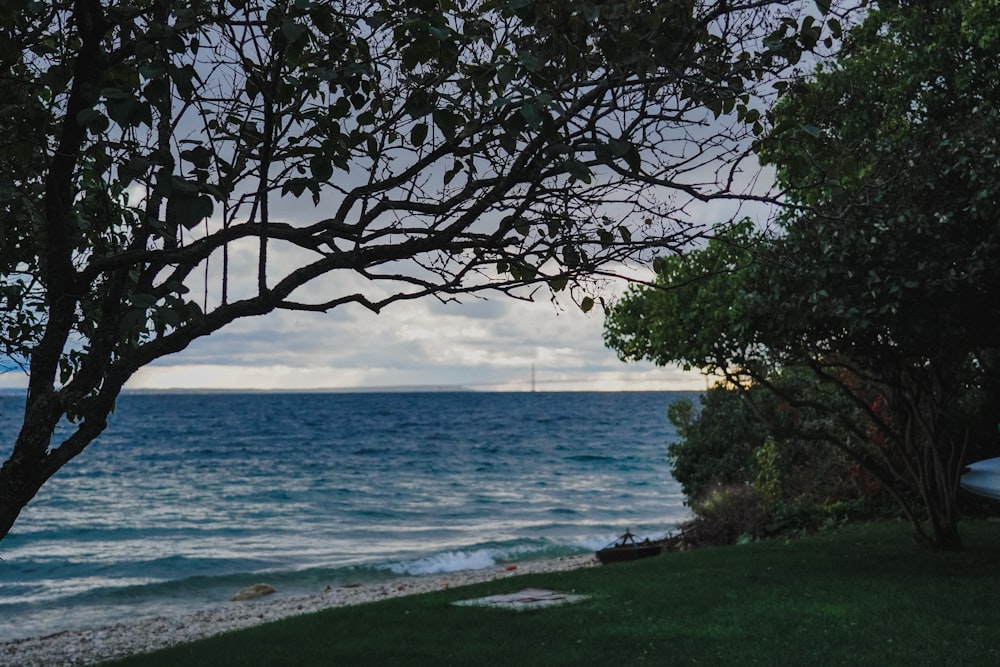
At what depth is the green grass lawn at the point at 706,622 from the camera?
8.85 m

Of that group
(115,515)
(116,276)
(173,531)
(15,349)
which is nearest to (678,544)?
(15,349)

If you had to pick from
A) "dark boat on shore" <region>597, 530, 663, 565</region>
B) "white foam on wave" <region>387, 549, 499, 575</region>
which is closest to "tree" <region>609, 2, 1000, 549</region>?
"dark boat on shore" <region>597, 530, 663, 565</region>

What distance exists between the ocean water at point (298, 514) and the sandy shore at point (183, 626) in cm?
179

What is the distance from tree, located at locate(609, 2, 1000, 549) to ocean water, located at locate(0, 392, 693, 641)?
38.1 feet

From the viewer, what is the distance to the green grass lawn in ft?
29.0

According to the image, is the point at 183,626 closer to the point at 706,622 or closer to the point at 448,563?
the point at 448,563

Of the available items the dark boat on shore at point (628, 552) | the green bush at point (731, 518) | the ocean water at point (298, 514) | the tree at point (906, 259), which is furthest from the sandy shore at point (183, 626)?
the tree at point (906, 259)

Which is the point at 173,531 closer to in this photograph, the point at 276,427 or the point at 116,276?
the point at 116,276

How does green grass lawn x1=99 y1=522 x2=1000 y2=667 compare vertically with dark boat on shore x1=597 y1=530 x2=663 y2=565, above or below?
above

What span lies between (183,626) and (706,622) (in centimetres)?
1154

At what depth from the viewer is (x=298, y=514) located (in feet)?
127

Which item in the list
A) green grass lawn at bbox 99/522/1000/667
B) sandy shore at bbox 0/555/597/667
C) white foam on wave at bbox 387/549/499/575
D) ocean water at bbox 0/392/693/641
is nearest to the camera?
green grass lawn at bbox 99/522/1000/667

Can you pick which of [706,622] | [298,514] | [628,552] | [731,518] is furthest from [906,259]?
[298,514]

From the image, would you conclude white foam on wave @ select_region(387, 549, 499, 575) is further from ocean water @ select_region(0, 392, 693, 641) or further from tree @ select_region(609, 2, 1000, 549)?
tree @ select_region(609, 2, 1000, 549)
